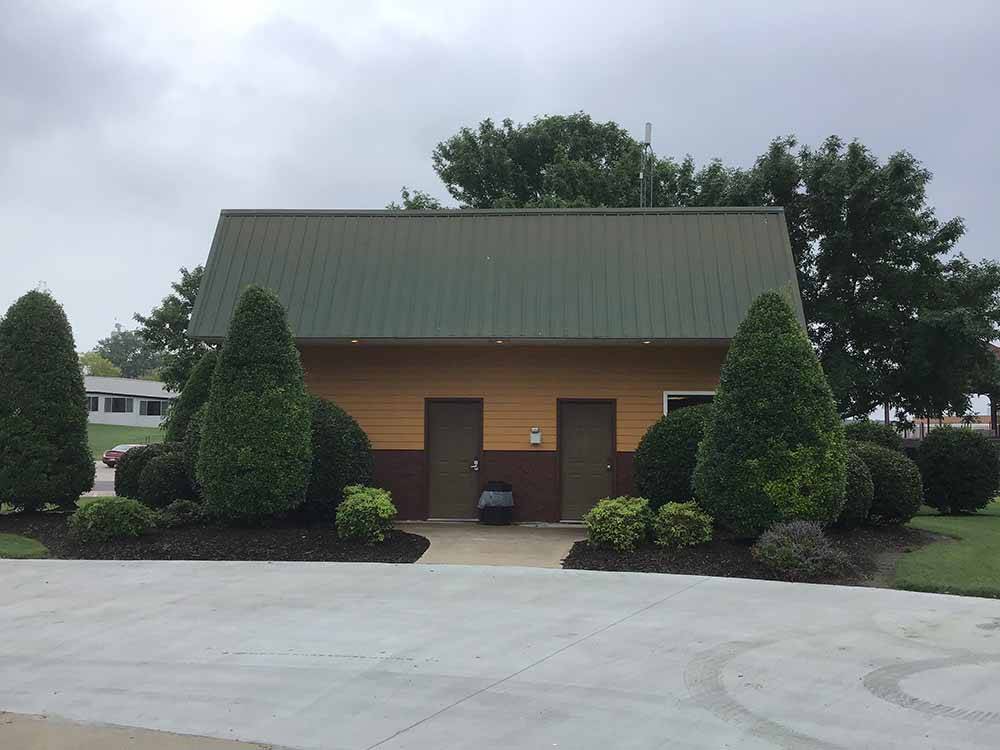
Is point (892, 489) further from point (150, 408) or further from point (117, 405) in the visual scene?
point (150, 408)

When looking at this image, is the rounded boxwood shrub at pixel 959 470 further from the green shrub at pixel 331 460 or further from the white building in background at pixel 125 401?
the white building in background at pixel 125 401

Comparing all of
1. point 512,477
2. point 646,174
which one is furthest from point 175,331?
point 512,477

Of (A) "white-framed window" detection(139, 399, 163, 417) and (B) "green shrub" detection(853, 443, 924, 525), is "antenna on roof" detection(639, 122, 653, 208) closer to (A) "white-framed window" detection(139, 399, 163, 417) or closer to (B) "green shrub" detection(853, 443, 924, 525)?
(B) "green shrub" detection(853, 443, 924, 525)

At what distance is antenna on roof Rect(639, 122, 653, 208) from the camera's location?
24547 millimetres

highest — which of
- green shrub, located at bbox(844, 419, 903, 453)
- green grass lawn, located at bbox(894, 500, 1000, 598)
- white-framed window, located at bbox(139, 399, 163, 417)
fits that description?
white-framed window, located at bbox(139, 399, 163, 417)

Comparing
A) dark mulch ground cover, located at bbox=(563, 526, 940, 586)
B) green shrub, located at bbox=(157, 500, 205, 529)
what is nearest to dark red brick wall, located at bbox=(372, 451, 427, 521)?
green shrub, located at bbox=(157, 500, 205, 529)

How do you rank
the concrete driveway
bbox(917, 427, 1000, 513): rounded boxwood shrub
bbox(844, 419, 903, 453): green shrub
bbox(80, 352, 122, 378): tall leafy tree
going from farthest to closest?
bbox(80, 352, 122, 378): tall leafy tree < bbox(917, 427, 1000, 513): rounded boxwood shrub < bbox(844, 419, 903, 453): green shrub < the concrete driveway

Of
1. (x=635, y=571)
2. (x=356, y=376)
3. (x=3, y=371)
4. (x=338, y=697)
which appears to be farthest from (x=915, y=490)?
(x=3, y=371)

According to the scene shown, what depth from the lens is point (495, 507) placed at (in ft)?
51.0

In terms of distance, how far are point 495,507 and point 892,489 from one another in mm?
6236

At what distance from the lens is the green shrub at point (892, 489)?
13.7 m

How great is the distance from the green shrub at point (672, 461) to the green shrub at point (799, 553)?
2.35 m

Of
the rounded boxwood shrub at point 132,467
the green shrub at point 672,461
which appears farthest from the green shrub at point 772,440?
the rounded boxwood shrub at point 132,467

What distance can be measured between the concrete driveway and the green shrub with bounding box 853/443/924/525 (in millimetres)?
4114
